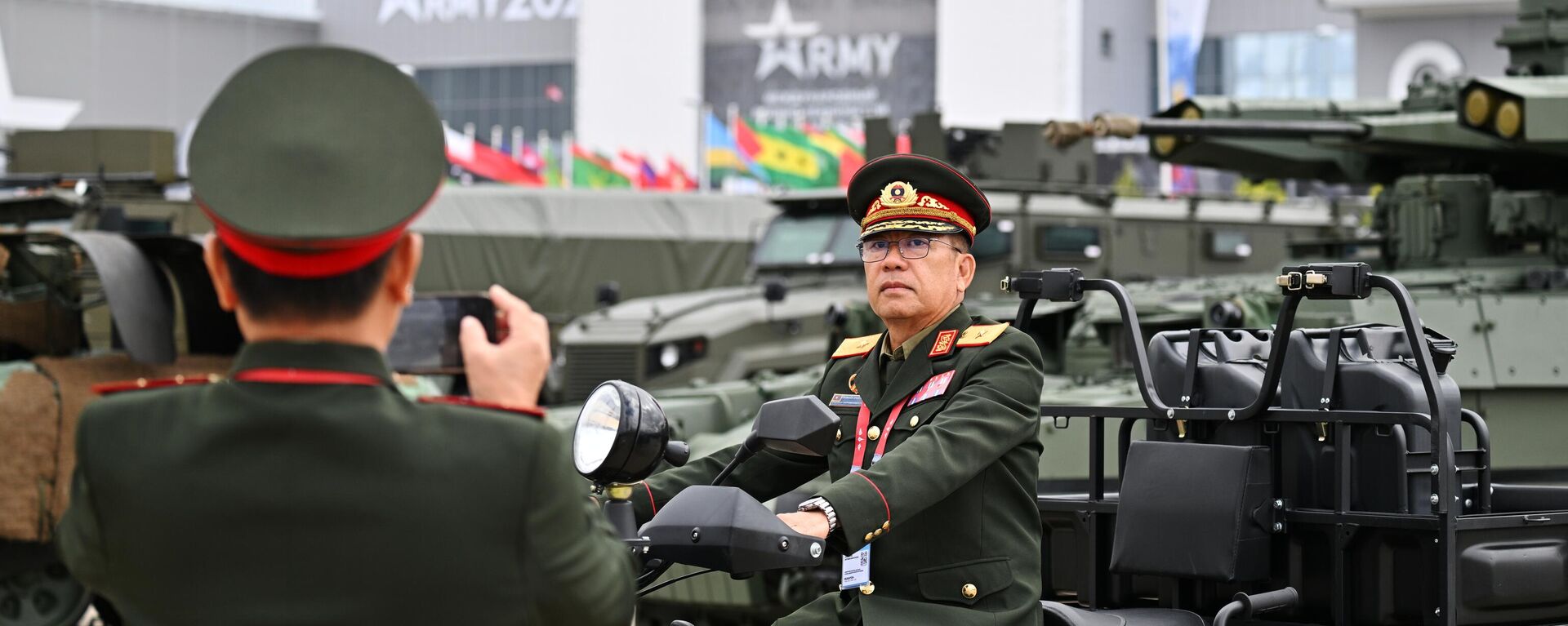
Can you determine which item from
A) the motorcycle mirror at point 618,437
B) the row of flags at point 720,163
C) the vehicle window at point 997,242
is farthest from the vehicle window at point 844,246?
the row of flags at point 720,163

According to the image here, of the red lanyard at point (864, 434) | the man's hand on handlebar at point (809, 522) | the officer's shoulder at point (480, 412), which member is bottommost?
the man's hand on handlebar at point (809, 522)

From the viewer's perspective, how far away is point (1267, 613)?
4547mm

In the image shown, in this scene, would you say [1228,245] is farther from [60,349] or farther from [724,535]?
[724,535]

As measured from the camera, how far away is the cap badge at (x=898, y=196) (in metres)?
3.73

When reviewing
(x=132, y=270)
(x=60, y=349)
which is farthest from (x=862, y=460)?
(x=60, y=349)

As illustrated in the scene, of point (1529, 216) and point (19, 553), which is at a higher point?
point (1529, 216)

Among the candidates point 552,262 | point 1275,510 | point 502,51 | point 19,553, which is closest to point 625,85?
point 502,51

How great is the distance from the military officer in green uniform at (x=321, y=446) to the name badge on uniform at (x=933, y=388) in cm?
153

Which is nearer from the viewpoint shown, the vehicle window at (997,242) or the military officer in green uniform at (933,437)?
the military officer in green uniform at (933,437)

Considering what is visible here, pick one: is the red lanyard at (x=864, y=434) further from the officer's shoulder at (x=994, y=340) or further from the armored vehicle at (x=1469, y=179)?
the armored vehicle at (x=1469, y=179)

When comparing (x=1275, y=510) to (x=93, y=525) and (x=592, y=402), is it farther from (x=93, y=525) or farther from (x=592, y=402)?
(x=93, y=525)

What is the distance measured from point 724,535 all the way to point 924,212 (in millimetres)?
1105

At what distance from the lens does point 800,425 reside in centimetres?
290

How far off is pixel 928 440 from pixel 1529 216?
272 inches
